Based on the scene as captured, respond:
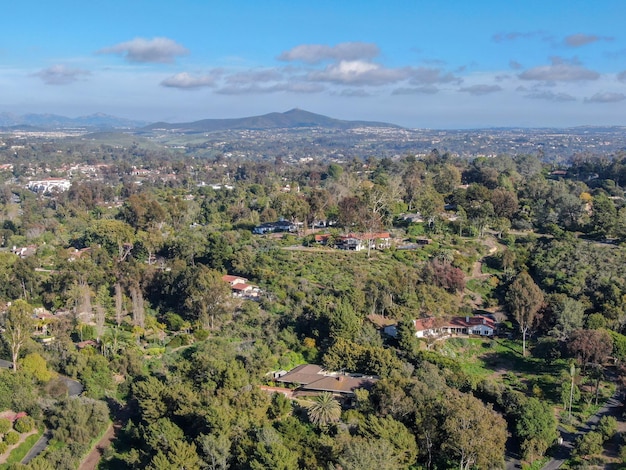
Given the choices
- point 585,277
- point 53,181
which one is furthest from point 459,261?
point 53,181

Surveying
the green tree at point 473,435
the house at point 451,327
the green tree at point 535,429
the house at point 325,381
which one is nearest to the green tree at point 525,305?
the house at point 451,327

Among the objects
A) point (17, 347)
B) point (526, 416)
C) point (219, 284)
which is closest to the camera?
point (526, 416)

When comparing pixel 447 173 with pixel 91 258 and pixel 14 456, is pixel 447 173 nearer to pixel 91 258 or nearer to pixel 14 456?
pixel 91 258

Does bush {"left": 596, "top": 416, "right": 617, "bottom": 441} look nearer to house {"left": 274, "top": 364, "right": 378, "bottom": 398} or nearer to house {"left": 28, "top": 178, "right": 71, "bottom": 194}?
house {"left": 274, "top": 364, "right": 378, "bottom": 398}

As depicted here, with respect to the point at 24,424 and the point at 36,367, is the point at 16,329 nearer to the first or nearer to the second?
the point at 36,367

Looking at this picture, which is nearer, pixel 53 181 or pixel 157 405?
pixel 157 405

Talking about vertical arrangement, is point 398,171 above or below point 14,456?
above

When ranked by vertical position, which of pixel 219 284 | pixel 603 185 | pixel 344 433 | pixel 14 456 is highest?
pixel 603 185
